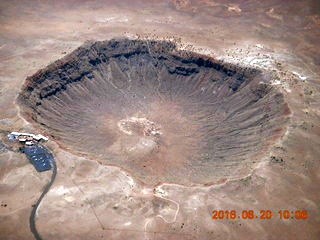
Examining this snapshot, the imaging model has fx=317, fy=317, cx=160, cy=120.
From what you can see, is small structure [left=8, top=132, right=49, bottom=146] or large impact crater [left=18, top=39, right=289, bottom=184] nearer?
small structure [left=8, top=132, right=49, bottom=146]

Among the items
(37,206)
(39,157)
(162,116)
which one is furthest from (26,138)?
(162,116)

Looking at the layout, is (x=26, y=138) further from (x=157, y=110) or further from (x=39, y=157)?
A: (x=157, y=110)

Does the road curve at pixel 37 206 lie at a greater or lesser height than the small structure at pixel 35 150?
lesser

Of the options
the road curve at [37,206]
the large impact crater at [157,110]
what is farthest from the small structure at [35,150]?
the large impact crater at [157,110]

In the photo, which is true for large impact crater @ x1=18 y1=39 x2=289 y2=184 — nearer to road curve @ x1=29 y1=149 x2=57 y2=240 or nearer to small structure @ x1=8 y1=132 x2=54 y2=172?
small structure @ x1=8 y1=132 x2=54 y2=172

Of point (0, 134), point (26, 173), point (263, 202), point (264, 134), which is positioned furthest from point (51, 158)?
point (264, 134)

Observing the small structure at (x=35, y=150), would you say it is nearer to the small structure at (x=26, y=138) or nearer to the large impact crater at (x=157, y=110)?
the small structure at (x=26, y=138)

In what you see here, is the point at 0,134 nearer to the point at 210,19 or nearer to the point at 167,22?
the point at 167,22

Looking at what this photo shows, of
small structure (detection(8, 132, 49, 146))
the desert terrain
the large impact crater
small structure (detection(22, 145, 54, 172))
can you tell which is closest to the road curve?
the desert terrain
